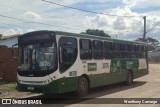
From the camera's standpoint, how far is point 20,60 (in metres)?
14.3

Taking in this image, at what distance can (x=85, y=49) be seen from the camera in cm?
1538

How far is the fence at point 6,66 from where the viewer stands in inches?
794

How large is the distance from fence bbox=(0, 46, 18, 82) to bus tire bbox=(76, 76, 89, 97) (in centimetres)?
670

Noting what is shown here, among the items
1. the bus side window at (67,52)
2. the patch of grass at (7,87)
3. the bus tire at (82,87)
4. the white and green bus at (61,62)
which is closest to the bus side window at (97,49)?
the white and green bus at (61,62)

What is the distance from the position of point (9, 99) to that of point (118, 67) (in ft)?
23.2

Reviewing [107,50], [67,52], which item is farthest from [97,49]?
[67,52]

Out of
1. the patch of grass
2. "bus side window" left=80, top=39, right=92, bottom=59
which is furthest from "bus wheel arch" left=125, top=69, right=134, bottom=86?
the patch of grass

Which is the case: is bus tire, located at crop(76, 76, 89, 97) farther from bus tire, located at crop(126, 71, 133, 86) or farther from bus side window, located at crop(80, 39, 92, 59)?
bus tire, located at crop(126, 71, 133, 86)

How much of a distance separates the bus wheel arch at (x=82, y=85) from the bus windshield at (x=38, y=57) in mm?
2108

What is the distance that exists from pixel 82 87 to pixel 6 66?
7.05m

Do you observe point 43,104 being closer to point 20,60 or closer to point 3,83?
point 20,60

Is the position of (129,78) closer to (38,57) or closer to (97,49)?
(97,49)

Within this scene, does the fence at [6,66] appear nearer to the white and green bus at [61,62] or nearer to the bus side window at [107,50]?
the white and green bus at [61,62]

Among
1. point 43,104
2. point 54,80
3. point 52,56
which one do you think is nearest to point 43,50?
point 52,56
